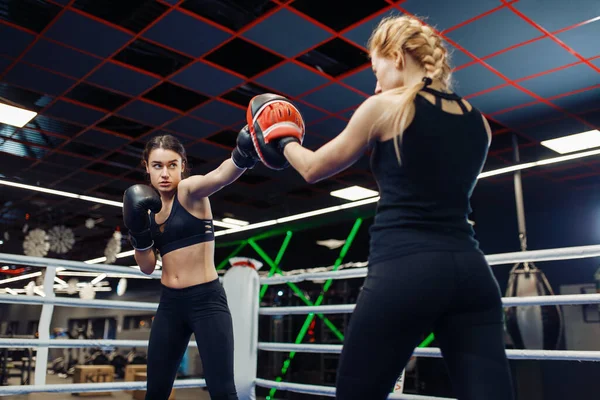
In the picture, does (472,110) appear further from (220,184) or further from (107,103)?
(107,103)

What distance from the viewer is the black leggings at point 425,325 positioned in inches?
36.9

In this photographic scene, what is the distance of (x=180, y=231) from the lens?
1.95 meters

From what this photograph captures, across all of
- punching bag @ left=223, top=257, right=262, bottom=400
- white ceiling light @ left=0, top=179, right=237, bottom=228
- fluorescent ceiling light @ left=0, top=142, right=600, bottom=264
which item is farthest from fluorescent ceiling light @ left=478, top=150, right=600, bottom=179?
white ceiling light @ left=0, top=179, right=237, bottom=228

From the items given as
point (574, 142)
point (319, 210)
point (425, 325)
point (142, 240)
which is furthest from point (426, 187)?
point (319, 210)

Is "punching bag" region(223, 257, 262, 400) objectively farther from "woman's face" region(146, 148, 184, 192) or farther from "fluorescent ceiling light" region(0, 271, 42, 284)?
"fluorescent ceiling light" region(0, 271, 42, 284)

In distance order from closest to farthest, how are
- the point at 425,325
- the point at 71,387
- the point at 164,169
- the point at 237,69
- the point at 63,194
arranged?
the point at 425,325, the point at 164,169, the point at 71,387, the point at 237,69, the point at 63,194

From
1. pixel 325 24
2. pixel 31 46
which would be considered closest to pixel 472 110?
pixel 325 24

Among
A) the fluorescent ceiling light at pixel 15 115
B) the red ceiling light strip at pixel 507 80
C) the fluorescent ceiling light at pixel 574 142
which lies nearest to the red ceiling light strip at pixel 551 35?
the red ceiling light strip at pixel 507 80

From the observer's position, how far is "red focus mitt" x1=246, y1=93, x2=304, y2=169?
48.1 inches

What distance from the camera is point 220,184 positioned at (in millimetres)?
1886

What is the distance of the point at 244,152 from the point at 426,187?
2.91 ft

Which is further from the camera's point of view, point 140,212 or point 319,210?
point 319,210

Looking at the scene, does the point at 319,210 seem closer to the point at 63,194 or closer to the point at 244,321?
the point at 63,194

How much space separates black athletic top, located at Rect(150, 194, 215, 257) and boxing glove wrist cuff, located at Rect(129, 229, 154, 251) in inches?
1.3
